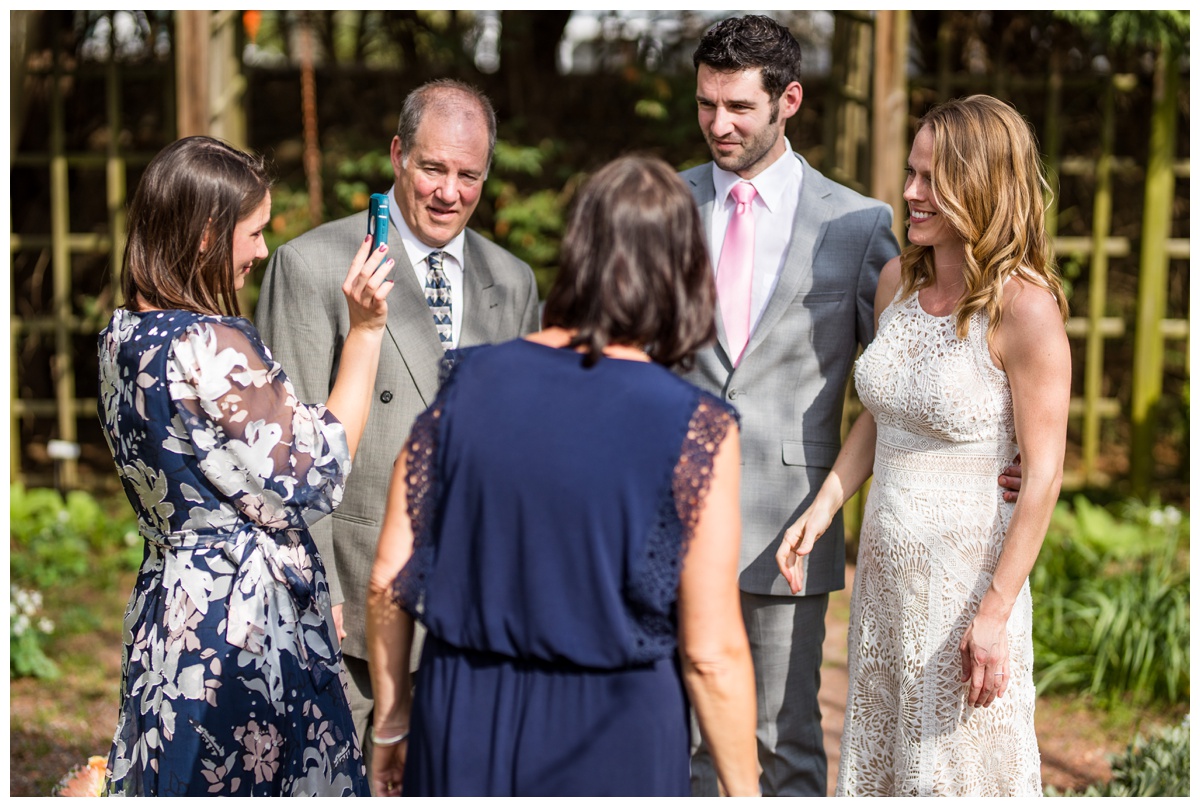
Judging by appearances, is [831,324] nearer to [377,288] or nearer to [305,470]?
[377,288]

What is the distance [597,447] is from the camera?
1681mm

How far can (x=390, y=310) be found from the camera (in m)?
2.86

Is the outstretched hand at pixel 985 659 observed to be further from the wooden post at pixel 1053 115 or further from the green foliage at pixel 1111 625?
the wooden post at pixel 1053 115

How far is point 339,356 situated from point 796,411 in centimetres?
113

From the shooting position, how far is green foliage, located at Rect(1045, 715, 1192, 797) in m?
3.28

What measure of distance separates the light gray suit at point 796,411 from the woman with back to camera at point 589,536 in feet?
3.52

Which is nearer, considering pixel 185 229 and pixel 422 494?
pixel 422 494

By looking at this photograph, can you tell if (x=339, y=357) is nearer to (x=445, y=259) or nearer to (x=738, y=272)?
(x=445, y=259)

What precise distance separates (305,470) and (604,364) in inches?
33.8

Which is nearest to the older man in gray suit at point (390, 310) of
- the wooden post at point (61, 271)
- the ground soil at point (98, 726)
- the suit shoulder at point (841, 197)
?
the suit shoulder at point (841, 197)

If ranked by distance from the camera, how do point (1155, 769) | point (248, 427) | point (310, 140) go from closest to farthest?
point (248, 427) < point (1155, 769) < point (310, 140)

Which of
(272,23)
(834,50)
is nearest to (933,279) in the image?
(834,50)

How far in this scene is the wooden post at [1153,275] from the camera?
643 cm

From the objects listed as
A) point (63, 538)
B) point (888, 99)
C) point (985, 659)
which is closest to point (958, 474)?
point (985, 659)
